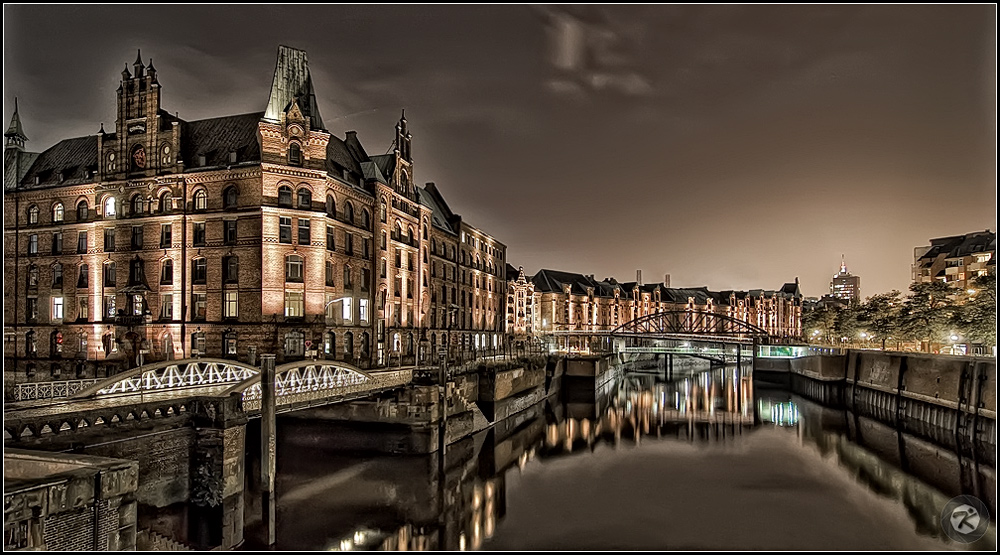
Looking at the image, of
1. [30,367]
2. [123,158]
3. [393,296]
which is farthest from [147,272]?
[393,296]

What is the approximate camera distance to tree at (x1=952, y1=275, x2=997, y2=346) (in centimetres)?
5334

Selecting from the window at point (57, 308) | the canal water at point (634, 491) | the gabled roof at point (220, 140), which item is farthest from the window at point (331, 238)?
the window at point (57, 308)

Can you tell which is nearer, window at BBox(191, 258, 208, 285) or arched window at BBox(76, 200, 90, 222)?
window at BBox(191, 258, 208, 285)

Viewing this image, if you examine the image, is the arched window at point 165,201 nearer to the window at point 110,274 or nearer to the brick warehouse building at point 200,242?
the brick warehouse building at point 200,242

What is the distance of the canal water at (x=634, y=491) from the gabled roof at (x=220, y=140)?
23.8m

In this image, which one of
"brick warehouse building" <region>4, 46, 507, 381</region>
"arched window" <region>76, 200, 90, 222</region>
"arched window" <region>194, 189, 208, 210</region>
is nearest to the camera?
"brick warehouse building" <region>4, 46, 507, 381</region>

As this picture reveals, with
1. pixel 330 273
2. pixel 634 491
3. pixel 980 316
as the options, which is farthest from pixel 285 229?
pixel 980 316

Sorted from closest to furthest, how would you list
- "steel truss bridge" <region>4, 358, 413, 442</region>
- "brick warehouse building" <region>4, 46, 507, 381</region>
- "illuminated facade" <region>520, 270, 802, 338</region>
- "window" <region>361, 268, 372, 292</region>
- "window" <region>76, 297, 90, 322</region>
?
"steel truss bridge" <region>4, 358, 413, 442</region>
"brick warehouse building" <region>4, 46, 507, 381</region>
"window" <region>76, 297, 90, 322</region>
"window" <region>361, 268, 372, 292</region>
"illuminated facade" <region>520, 270, 802, 338</region>

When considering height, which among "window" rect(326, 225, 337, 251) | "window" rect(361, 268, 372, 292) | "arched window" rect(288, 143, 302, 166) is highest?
"arched window" rect(288, 143, 302, 166)

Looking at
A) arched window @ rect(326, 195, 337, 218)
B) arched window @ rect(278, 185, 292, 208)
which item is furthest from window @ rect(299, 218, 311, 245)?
arched window @ rect(326, 195, 337, 218)

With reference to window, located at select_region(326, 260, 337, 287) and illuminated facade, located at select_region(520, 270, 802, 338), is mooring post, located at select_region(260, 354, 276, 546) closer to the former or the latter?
window, located at select_region(326, 260, 337, 287)

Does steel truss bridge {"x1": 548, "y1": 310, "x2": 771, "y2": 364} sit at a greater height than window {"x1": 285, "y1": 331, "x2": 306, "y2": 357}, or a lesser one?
lesser

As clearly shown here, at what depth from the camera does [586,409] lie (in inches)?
2594

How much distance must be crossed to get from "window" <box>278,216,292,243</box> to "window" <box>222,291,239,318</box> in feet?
17.7
